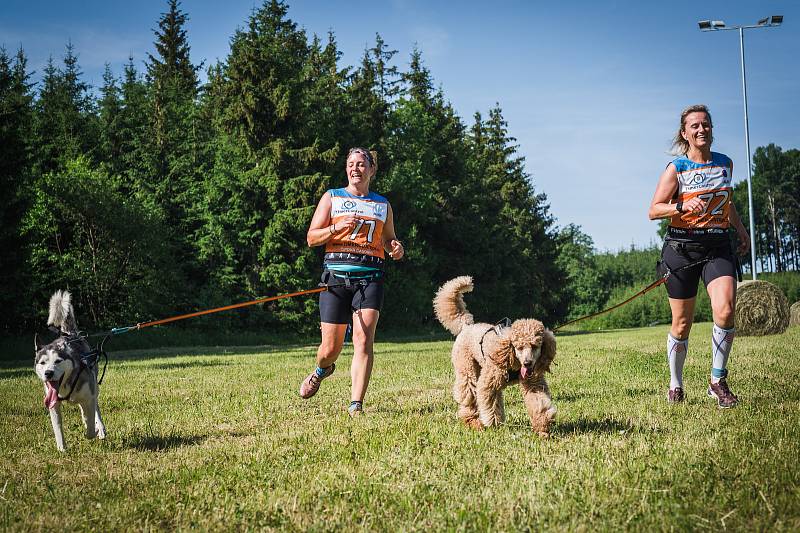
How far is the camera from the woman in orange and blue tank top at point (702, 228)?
19.9 feet

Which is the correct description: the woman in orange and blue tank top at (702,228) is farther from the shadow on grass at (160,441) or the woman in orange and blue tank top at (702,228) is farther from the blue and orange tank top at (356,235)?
the shadow on grass at (160,441)

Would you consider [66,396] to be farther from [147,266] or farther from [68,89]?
[68,89]

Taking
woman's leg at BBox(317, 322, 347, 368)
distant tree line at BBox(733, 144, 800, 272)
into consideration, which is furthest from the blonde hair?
distant tree line at BBox(733, 144, 800, 272)

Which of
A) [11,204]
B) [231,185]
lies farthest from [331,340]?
[231,185]

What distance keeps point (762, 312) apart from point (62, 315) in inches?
674

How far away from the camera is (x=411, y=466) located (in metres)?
4.23

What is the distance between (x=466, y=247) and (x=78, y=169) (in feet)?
68.9

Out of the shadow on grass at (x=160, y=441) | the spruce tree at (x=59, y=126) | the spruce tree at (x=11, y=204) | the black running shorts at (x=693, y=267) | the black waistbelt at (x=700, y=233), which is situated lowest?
the shadow on grass at (x=160, y=441)

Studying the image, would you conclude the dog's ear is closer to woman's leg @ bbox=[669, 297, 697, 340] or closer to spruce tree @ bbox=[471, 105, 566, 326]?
woman's leg @ bbox=[669, 297, 697, 340]

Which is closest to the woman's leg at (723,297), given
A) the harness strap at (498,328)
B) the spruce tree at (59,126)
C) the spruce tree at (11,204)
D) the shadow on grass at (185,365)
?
the harness strap at (498,328)

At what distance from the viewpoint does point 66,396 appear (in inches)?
208

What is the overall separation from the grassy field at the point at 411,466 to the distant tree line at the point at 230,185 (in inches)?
685

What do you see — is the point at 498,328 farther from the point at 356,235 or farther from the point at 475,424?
the point at 356,235

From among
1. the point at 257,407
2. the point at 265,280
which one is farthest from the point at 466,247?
the point at 257,407
